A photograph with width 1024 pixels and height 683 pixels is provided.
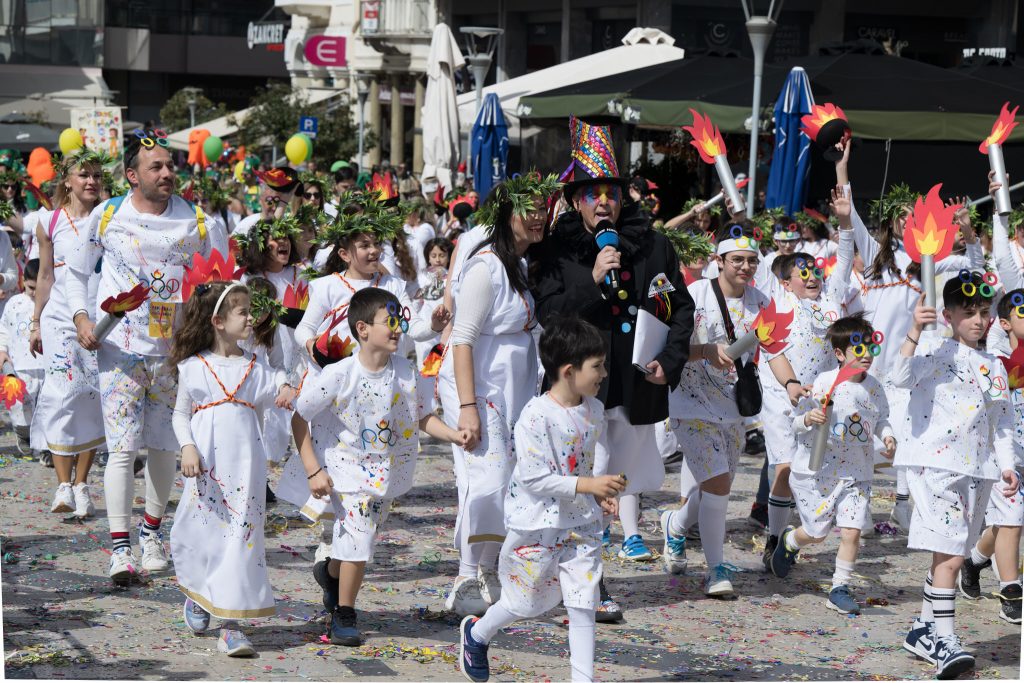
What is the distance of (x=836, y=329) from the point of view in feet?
23.9

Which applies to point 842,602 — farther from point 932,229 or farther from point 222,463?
point 222,463

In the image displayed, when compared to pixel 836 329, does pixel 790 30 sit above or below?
above

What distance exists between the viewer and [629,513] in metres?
7.55

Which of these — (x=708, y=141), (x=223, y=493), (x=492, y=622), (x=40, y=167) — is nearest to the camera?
(x=492, y=622)

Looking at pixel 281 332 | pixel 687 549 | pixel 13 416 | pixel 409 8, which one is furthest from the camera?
pixel 409 8

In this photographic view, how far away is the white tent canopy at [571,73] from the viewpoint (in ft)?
70.2

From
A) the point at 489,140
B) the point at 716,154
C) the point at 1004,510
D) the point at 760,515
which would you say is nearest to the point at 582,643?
the point at 1004,510

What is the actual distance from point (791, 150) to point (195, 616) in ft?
30.1

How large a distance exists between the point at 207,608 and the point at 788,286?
4306mm

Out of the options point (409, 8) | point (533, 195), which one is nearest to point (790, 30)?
point (409, 8)

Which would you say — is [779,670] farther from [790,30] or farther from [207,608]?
[790,30]

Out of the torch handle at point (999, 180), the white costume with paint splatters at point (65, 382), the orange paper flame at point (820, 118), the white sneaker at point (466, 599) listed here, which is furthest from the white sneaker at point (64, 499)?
the torch handle at point (999, 180)

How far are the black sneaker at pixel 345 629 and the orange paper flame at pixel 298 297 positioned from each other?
6.94 feet

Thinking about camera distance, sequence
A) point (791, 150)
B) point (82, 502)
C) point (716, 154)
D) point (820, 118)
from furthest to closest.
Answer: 1. point (791, 150)
2. point (820, 118)
3. point (716, 154)
4. point (82, 502)
